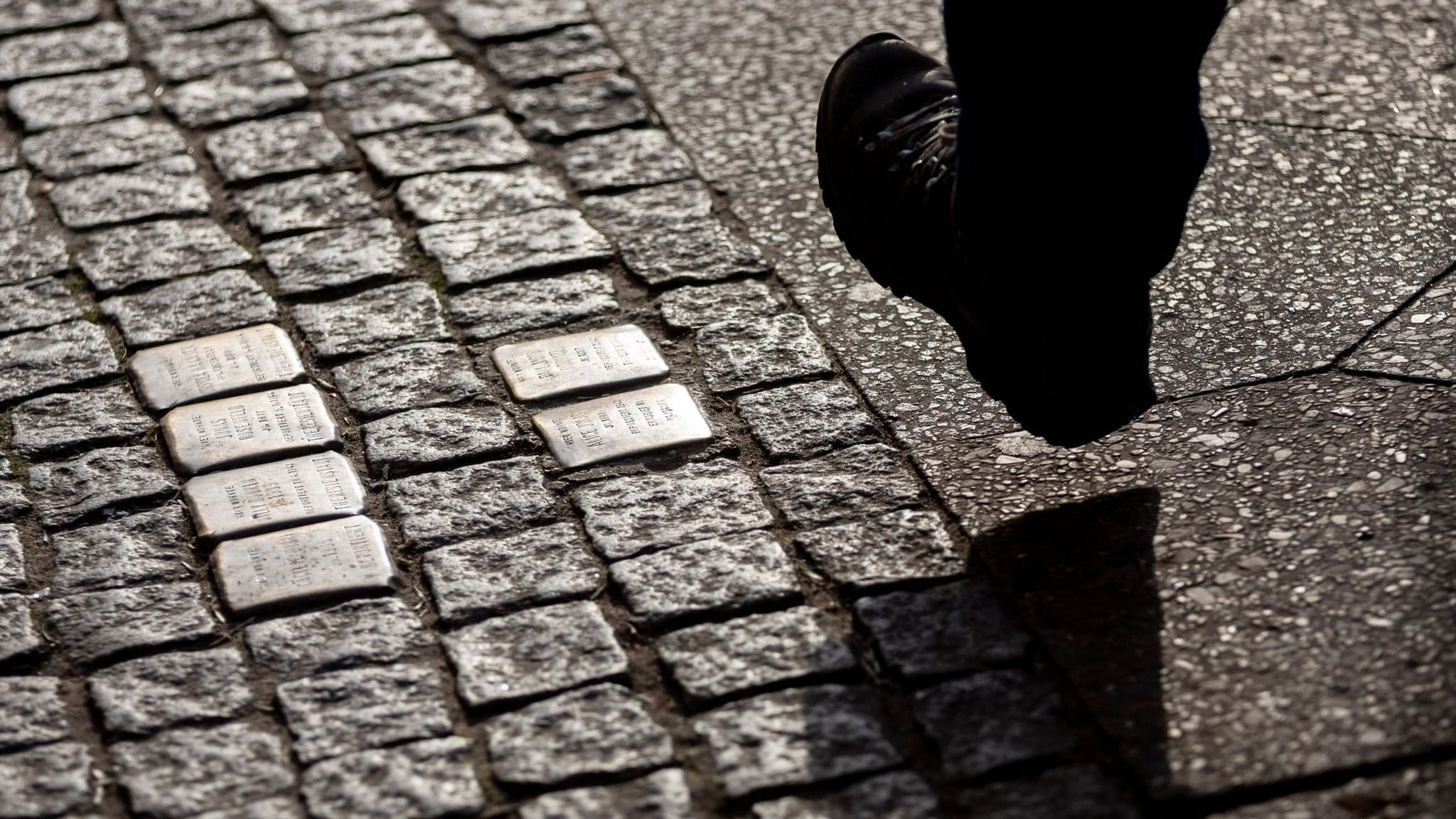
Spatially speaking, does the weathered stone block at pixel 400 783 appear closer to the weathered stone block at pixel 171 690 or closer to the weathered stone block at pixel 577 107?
the weathered stone block at pixel 171 690

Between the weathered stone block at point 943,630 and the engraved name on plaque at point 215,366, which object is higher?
the engraved name on plaque at point 215,366

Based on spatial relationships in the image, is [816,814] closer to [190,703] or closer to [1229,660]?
[1229,660]

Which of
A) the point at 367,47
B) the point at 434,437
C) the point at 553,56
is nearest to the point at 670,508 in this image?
the point at 434,437

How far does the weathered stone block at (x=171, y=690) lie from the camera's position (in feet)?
7.49

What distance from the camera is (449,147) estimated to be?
3.82 meters

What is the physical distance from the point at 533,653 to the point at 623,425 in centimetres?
58

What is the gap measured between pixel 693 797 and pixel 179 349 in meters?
1.50

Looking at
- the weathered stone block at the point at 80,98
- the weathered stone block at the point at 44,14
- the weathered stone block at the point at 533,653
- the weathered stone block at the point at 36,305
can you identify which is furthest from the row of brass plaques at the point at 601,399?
the weathered stone block at the point at 44,14

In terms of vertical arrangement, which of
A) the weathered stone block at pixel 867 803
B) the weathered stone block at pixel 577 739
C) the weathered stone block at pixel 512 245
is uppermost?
the weathered stone block at pixel 512 245

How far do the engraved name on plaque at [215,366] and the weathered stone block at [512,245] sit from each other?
377 mm

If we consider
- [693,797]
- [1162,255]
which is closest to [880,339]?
[1162,255]

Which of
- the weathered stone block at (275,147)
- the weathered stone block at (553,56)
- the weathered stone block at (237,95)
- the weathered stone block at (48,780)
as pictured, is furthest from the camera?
the weathered stone block at (553,56)

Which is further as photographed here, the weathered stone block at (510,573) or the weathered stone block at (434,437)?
the weathered stone block at (434,437)

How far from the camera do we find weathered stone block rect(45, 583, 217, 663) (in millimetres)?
2422
